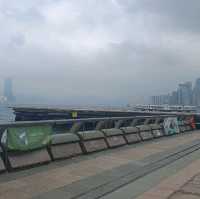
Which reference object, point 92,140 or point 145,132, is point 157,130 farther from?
point 92,140

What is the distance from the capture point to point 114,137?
17531mm

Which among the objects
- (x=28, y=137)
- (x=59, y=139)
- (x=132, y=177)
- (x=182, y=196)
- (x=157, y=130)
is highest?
(x=28, y=137)

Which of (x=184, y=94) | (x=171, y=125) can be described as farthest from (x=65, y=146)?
(x=184, y=94)

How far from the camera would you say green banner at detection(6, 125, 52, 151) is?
35.4ft

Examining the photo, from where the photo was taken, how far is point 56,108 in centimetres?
7188

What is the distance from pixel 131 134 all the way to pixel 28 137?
889cm

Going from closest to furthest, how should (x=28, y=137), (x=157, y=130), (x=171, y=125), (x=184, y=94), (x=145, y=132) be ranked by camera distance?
1. (x=28, y=137)
2. (x=145, y=132)
3. (x=157, y=130)
4. (x=171, y=125)
5. (x=184, y=94)

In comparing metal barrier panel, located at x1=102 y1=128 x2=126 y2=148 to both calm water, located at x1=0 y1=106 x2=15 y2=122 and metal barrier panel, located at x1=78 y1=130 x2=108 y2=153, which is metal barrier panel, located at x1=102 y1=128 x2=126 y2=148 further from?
calm water, located at x1=0 y1=106 x2=15 y2=122

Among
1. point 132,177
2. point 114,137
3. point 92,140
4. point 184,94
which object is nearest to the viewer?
point 132,177

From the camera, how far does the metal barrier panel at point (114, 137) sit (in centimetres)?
1680

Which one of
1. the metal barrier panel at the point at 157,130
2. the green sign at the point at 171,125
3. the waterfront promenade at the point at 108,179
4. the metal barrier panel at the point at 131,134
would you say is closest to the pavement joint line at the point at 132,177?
the waterfront promenade at the point at 108,179

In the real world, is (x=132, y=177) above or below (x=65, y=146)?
below

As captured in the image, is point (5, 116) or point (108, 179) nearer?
point (108, 179)

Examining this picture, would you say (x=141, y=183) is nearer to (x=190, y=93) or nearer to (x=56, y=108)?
(x=56, y=108)
